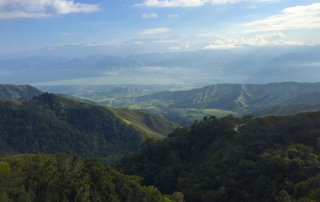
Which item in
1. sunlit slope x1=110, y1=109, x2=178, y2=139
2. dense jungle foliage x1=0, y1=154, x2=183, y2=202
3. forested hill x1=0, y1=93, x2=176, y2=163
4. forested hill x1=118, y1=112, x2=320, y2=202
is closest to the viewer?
dense jungle foliage x1=0, y1=154, x2=183, y2=202

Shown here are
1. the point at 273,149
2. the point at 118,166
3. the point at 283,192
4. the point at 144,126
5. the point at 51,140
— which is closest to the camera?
the point at 283,192

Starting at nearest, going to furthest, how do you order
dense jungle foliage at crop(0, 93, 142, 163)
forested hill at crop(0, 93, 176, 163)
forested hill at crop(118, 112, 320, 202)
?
forested hill at crop(118, 112, 320, 202) < dense jungle foliage at crop(0, 93, 142, 163) < forested hill at crop(0, 93, 176, 163)

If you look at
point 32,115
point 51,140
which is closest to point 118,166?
point 51,140

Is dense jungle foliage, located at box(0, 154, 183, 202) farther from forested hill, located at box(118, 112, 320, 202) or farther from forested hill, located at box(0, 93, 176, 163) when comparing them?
forested hill, located at box(0, 93, 176, 163)

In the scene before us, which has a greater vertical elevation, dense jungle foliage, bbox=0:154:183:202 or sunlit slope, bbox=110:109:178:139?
dense jungle foliage, bbox=0:154:183:202

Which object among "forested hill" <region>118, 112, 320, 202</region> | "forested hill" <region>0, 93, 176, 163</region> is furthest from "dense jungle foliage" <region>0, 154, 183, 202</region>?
"forested hill" <region>0, 93, 176, 163</region>

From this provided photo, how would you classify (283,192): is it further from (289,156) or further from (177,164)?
(177,164)
